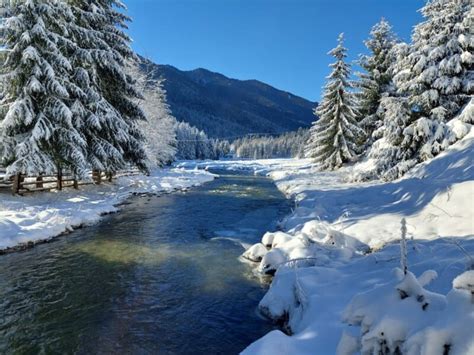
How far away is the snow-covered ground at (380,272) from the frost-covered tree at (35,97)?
38.3ft

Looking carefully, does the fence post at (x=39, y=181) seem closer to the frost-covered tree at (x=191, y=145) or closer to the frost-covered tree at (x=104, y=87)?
the frost-covered tree at (x=104, y=87)

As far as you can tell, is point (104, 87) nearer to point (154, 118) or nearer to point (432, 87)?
point (154, 118)

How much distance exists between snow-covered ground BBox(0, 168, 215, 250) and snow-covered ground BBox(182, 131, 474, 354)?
7.41m

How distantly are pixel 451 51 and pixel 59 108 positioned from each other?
20905 mm

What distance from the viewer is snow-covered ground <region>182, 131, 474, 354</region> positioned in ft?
10.9

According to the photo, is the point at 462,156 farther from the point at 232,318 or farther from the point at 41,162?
the point at 41,162

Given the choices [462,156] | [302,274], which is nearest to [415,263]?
[302,274]

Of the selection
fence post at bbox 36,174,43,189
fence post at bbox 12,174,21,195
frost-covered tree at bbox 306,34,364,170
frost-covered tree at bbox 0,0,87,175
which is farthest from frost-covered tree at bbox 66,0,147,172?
frost-covered tree at bbox 306,34,364,170

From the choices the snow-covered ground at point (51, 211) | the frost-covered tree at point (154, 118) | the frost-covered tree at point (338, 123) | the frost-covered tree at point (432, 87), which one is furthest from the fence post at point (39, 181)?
the frost-covered tree at point (338, 123)

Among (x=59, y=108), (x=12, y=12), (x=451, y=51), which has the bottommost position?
(x=59, y=108)

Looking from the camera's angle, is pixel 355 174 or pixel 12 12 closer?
pixel 12 12

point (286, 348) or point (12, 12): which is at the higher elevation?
point (12, 12)

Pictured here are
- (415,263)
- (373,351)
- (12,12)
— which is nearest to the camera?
(373,351)

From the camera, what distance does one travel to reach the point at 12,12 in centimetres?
1723
